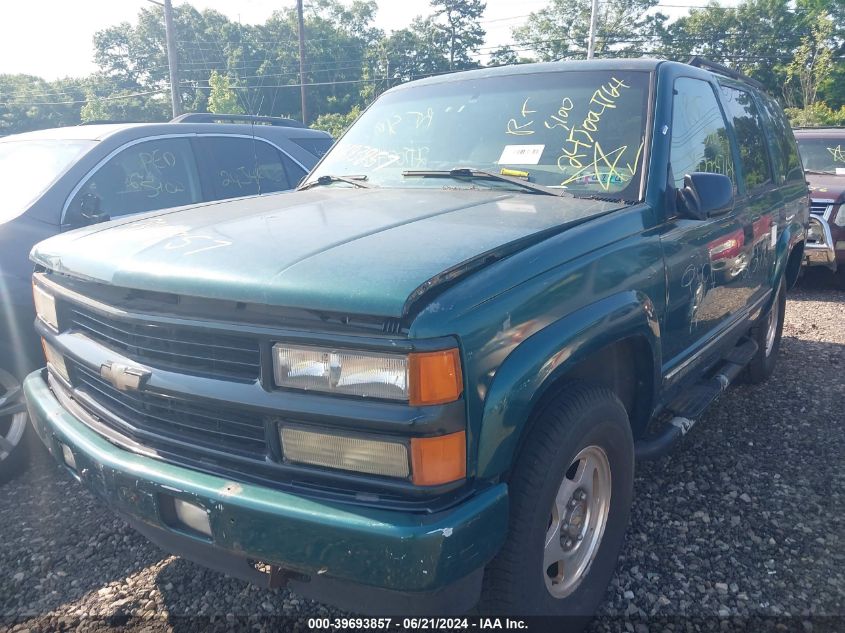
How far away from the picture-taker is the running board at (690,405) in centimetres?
275

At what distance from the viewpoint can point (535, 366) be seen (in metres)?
1.83

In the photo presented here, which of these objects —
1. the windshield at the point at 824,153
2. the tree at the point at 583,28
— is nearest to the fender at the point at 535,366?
the windshield at the point at 824,153

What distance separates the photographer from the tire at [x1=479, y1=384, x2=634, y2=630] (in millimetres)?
1865

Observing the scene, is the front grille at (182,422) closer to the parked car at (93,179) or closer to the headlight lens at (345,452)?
the headlight lens at (345,452)

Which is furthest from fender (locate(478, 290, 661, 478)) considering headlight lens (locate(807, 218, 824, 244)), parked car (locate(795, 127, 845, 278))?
headlight lens (locate(807, 218, 824, 244))

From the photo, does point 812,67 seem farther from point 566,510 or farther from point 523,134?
point 566,510

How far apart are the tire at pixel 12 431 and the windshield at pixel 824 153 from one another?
9057mm

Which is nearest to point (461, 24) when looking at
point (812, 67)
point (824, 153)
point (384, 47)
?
point (384, 47)

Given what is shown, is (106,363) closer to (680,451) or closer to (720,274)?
(720,274)

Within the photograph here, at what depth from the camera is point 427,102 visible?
3387 mm

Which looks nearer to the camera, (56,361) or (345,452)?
(345,452)

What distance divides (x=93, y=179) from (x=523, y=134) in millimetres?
2843

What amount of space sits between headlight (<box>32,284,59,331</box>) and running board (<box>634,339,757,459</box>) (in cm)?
235

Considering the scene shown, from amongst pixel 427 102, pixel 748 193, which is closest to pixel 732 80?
pixel 748 193
